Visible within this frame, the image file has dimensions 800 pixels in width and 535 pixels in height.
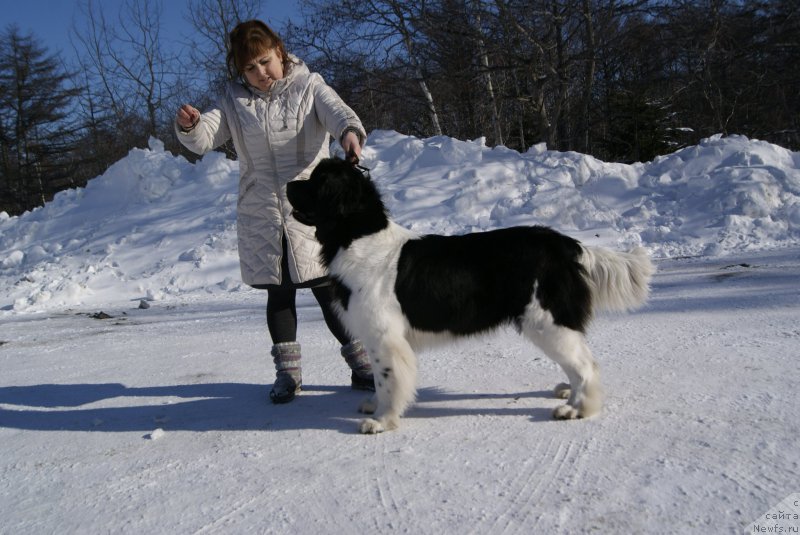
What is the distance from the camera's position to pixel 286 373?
351cm

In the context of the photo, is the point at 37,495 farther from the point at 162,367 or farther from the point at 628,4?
the point at 628,4

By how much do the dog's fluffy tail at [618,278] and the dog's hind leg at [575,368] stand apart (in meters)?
0.25

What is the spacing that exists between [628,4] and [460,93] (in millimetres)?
5114

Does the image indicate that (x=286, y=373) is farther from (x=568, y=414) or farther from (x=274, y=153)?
(x=568, y=414)

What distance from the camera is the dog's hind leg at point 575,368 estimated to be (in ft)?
→ 9.23

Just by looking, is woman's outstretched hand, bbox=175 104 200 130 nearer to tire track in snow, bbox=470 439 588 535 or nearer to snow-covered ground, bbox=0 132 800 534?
snow-covered ground, bbox=0 132 800 534

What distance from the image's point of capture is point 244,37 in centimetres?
326

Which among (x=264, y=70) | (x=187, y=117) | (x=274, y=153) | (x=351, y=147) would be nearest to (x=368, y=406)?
(x=351, y=147)

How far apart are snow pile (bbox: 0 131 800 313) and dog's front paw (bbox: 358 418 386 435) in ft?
18.2

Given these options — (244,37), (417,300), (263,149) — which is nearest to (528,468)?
(417,300)

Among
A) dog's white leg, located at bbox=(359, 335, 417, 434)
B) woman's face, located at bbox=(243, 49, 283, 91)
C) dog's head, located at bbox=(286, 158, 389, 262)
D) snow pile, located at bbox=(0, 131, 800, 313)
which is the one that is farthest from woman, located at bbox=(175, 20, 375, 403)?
snow pile, located at bbox=(0, 131, 800, 313)

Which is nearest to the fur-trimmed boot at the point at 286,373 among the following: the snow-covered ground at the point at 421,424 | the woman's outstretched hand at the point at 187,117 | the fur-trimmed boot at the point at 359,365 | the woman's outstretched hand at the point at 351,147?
the snow-covered ground at the point at 421,424

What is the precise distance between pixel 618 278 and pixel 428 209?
7247 mm

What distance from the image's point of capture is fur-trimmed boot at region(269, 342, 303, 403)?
345 centimetres
